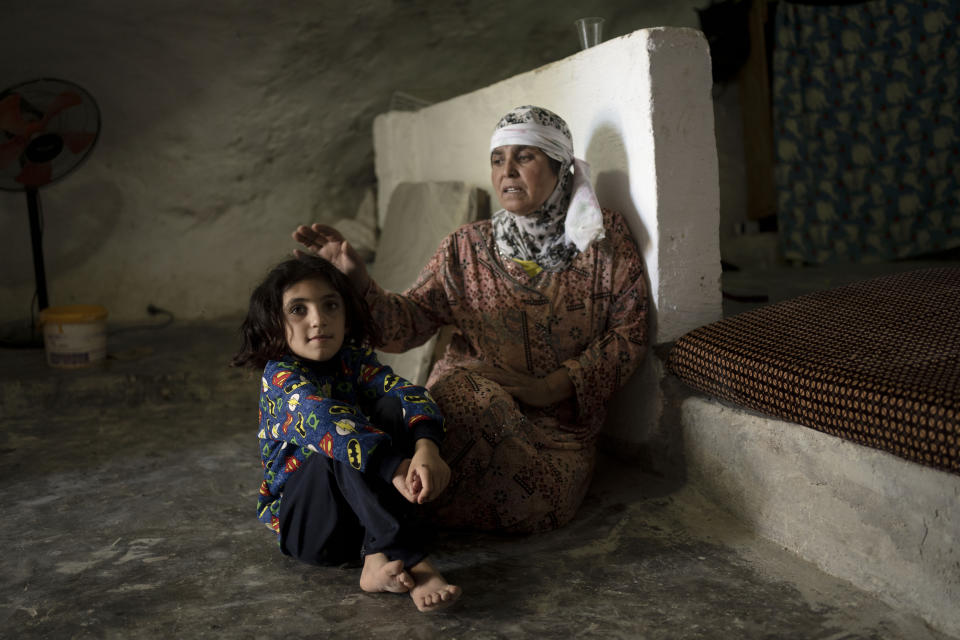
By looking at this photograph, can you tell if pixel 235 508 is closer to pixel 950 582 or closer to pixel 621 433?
pixel 621 433

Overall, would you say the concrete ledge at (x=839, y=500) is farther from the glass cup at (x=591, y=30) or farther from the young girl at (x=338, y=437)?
the glass cup at (x=591, y=30)

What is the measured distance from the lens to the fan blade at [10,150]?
387 cm

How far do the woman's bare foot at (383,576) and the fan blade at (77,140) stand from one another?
2862 millimetres

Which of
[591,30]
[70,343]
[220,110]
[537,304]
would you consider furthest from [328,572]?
[220,110]

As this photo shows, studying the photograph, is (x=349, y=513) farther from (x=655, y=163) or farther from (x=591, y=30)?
(x=591, y=30)

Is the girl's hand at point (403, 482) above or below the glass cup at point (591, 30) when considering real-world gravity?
below

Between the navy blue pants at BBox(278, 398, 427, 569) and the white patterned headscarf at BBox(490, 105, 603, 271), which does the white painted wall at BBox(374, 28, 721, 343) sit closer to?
the white patterned headscarf at BBox(490, 105, 603, 271)

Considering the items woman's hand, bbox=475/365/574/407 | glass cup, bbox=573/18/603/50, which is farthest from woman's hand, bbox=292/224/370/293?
glass cup, bbox=573/18/603/50

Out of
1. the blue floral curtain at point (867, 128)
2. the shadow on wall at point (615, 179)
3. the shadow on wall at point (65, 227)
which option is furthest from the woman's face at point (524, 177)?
the shadow on wall at point (65, 227)

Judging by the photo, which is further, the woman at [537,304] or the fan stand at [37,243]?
the fan stand at [37,243]

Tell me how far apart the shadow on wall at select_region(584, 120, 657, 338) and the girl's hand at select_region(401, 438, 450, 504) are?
977 mm

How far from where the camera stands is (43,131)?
12.9 ft

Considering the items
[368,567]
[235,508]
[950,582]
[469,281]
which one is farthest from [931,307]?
[235,508]

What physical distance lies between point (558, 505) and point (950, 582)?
38.4 inches
